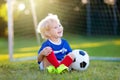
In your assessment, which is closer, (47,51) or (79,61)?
(47,51)

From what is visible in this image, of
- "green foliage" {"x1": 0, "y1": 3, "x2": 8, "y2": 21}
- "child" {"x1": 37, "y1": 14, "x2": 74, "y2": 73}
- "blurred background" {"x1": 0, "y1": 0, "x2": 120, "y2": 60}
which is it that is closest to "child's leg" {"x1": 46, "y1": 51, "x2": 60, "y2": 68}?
"child" {"x1": 37, "y1": 14, "x2": 74, "y2": 73}

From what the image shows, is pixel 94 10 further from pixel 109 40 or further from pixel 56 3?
pixel 56 3

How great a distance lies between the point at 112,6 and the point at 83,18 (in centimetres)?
119

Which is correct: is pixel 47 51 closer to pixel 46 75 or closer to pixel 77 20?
pixel 46 75

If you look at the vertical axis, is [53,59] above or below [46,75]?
above

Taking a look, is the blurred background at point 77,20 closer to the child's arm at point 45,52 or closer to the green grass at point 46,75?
the green grass at point 46,75

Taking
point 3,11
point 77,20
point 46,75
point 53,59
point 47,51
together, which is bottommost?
point 77,20

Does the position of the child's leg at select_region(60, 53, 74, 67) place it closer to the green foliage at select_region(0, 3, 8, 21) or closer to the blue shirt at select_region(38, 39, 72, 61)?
the blue shirt at select_region(38, 39, 72, 61)

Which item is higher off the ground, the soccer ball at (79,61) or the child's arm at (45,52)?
the child's arm at (45,52)

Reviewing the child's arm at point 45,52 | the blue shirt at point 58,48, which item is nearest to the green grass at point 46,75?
the child's arm at point 45,52

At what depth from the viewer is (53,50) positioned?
5.09 m

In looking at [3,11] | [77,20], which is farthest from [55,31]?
[3,11]

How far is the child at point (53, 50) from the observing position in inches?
194

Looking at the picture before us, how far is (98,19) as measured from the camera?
1506cm
